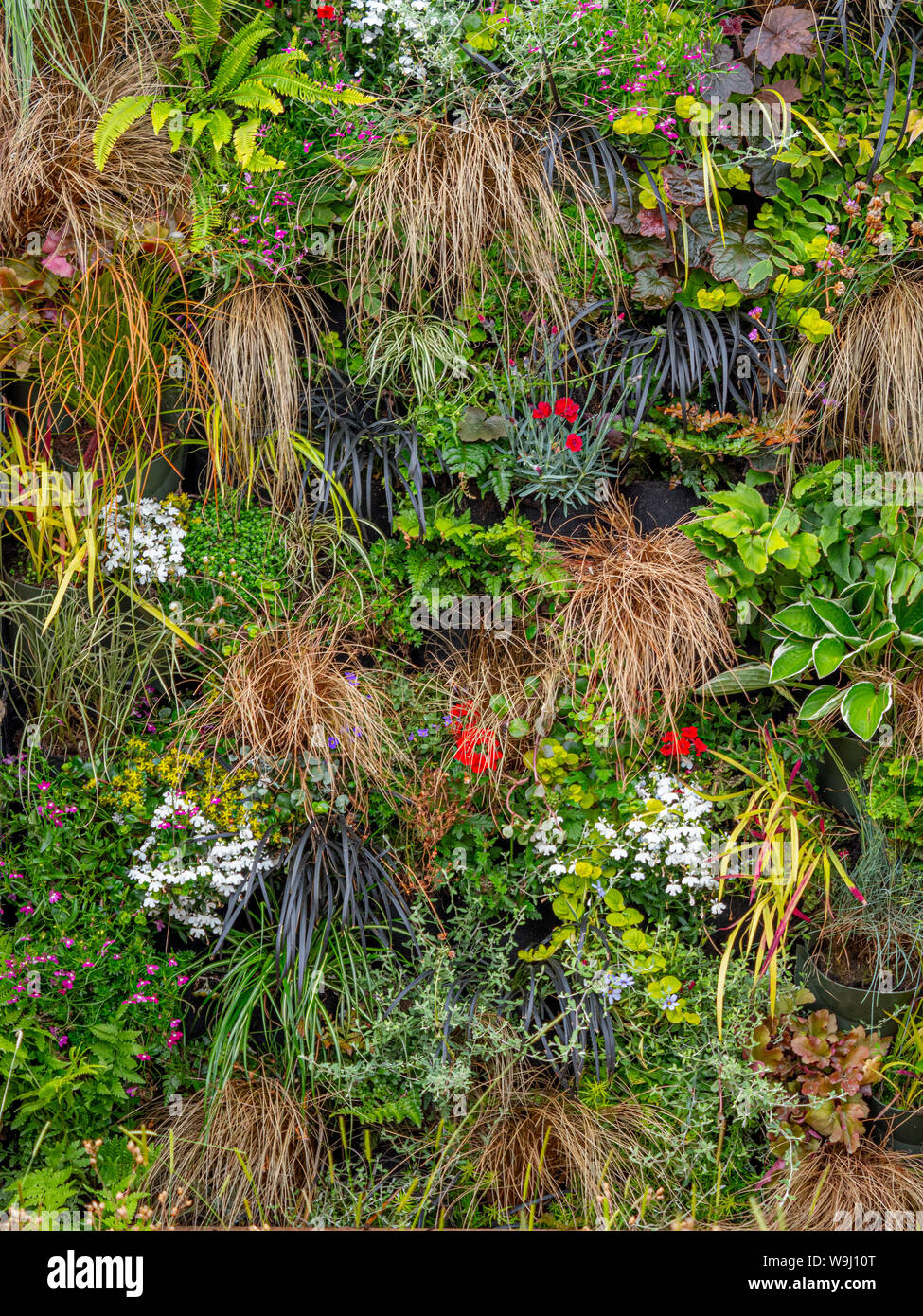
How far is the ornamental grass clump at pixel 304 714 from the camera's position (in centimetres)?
286

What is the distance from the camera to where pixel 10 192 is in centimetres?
293

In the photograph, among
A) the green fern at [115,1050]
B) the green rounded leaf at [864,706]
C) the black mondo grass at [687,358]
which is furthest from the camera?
the black mondo grass at [687,358]

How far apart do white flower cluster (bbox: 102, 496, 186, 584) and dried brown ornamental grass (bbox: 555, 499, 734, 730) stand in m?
1.29

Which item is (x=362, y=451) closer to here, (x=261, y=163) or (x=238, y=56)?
(x=261, y=163)

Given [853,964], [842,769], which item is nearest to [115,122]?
[842,769]

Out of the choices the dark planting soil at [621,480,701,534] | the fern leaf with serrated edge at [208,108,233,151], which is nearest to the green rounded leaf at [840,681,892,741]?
the dark planting soil at [621,480,701,534]

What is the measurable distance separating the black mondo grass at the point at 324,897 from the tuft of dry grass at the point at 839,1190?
1332mm

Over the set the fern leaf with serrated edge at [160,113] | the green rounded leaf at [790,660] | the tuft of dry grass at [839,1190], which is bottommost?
the tuft of dry grass at [839,1190]

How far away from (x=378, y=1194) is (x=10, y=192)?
130 inches

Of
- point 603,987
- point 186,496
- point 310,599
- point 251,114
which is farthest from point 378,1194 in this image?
point 251,114

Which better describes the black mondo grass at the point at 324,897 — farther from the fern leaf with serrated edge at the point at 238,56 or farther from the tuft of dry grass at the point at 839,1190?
the fern leaf with serrated edge at the point at 238,56

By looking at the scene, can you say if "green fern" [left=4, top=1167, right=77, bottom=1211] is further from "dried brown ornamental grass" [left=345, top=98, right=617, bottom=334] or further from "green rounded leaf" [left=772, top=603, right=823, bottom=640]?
"dried brown ornamental grass" [left=345, top=98, right=617, bottom=334]

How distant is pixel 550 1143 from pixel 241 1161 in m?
0.91

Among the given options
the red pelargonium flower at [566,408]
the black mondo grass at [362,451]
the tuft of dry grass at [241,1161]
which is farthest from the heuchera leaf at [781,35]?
the tuft of dry grass at [241,1161]
